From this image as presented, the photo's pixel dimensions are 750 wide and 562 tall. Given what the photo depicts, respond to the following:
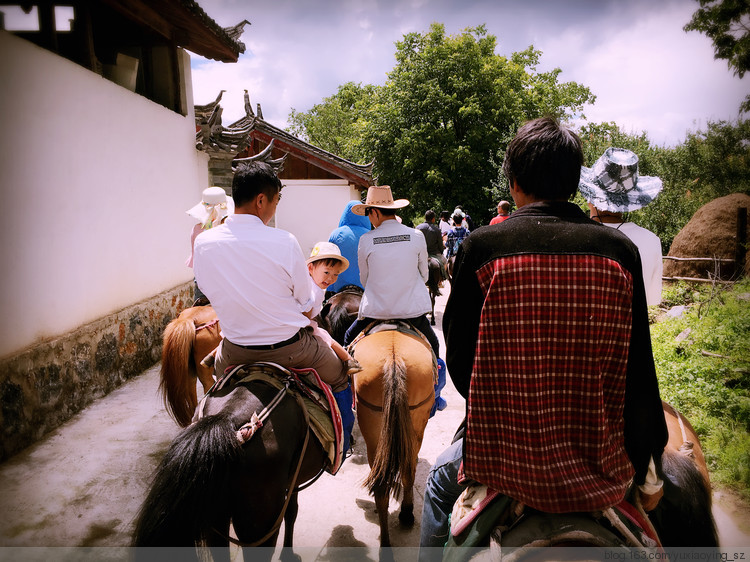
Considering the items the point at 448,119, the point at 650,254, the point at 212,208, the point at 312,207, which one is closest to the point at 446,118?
the point at 448,119

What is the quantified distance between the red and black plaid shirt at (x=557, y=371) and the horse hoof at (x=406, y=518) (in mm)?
2164

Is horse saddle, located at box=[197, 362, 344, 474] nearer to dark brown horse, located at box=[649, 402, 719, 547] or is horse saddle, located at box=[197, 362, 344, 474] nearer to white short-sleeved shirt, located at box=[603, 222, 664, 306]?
dark brown horse, located at box=[649, 402, 719, 547]

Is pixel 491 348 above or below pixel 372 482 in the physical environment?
above

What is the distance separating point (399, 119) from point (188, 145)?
16490mm

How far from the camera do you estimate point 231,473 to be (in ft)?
6.59

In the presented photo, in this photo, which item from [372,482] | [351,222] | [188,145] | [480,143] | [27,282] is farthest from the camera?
[480,143]

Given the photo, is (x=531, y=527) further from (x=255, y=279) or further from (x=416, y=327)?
(x=416, y=327)

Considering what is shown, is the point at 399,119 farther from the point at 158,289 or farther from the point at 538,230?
the point at 538,230

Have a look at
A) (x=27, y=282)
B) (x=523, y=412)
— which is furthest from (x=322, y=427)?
(x=27, y=282)

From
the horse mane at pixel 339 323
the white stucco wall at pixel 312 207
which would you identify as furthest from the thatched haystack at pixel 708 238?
the white stucco wall at pixel 312 207

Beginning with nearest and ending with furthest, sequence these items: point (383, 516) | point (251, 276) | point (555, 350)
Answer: point (555, 350) → point (251, 276) → point (383, 516)

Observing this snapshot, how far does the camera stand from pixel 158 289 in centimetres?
711

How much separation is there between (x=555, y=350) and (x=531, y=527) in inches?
19.7

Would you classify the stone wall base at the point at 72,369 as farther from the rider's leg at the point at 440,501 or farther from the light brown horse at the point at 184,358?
the rider's leg at the point at 440,501
